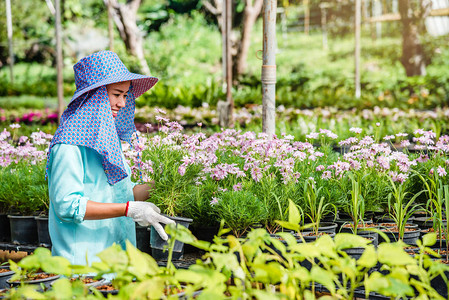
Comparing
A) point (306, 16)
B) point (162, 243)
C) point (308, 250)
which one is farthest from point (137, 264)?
point (306, 16)

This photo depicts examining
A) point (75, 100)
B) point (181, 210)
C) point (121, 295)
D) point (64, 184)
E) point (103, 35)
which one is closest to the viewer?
point (121, 295)

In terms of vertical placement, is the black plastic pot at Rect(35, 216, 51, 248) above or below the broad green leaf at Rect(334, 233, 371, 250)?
below

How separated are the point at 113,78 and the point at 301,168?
151cm

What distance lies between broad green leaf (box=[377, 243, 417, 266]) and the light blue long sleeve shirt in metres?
1.12

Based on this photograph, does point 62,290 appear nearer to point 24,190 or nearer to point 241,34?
point 24,190

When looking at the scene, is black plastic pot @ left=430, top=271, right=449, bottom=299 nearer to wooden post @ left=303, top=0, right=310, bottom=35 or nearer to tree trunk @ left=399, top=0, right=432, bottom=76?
tree trunk @ left=399, top=0, right=432, bottom=76

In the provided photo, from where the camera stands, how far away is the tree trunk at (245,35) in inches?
544

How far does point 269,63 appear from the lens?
138 inches

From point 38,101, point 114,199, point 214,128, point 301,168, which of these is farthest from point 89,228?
point 38,101

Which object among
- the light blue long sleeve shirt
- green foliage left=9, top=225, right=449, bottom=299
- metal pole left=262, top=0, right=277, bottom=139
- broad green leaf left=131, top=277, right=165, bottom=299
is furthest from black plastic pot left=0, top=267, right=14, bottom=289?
metal pole left=262, top=0, right=277, bottom=139

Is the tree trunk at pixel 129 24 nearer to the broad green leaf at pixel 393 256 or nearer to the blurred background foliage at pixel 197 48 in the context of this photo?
the blurred background foliage at pixel 197 48

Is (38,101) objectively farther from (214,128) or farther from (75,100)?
(75,100)

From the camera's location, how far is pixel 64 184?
6.87 feet

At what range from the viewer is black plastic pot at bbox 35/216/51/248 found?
11.3ft
